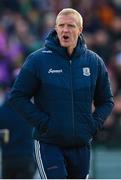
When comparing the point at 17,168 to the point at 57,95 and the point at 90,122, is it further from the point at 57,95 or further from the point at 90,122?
the point at 57,95

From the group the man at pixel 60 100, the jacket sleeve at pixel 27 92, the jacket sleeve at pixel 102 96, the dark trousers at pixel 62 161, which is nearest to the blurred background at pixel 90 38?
the jacket sleeve at pixel 102 96

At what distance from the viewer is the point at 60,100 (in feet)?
24.9

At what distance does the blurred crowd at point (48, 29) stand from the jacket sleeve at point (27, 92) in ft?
19.2

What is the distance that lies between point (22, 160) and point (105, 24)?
6333 millimetres

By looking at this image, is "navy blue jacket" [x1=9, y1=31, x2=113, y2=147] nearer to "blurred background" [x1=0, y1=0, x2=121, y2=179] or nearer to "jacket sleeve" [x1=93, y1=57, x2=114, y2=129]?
"jacket sleeve" [x1=93, y1=57, x2=114, y2=129]

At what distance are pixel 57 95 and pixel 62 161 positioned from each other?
0.63 meters

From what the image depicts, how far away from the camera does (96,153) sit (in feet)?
40.7

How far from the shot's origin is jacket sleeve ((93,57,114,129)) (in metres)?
7.97

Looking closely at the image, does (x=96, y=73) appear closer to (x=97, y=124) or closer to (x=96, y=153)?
(x=97, y=124)

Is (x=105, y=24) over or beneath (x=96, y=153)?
over

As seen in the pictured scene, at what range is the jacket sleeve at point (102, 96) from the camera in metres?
7.97

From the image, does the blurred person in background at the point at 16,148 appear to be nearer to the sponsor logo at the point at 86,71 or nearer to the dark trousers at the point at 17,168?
the dark trousers at the point at 17,168

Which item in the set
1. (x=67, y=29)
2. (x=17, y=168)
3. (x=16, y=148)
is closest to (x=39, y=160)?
(x=67, y=29)

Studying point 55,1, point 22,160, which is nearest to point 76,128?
point 22,160
